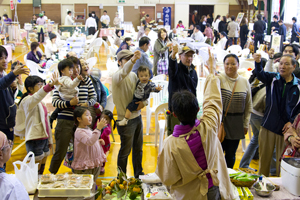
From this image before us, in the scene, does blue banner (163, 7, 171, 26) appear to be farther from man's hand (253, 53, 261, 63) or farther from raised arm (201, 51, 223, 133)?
raised arm (201, 51, 223, 133)

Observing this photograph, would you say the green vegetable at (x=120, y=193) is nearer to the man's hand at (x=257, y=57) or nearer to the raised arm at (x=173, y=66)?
the raised arm at (x=173, y=66)

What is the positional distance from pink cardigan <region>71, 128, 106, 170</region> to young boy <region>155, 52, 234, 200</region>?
4.17 feet

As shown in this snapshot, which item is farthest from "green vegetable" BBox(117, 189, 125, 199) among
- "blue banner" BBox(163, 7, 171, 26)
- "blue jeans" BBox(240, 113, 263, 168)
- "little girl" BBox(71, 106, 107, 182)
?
"blue banner" BBox(163, 7, 171, 26)

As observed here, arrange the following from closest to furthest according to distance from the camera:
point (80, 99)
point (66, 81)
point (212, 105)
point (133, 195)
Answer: point (212, 105)
point (133, 195)
point (66, 81)
point (80, 99)

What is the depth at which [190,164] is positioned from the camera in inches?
71.2

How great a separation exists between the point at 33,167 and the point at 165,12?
19.8m

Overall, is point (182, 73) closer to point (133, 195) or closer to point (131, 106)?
point (131, 106)

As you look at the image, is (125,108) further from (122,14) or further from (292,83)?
(122,14)

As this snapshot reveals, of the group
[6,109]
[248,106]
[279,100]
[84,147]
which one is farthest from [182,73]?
[6,109]

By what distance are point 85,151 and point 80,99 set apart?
567mm

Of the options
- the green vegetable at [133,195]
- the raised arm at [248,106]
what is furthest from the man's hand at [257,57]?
the green vegetable at [133,195]

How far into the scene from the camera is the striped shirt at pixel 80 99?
3.12 meters

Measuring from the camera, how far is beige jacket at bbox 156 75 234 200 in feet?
5.91

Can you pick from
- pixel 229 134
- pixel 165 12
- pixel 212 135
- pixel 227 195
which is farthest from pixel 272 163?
pixel 165 12
